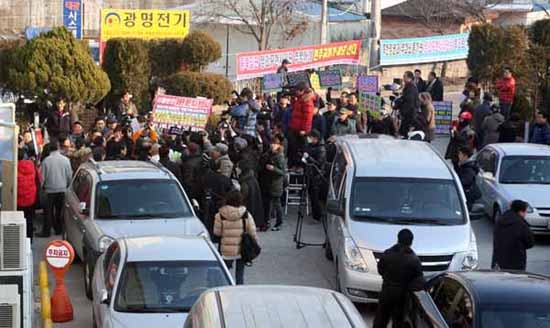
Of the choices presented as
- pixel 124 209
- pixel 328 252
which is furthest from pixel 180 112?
pixel 124 209

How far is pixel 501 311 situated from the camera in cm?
954

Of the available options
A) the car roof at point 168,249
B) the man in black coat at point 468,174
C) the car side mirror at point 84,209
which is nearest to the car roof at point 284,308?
the car roof at point 168,249

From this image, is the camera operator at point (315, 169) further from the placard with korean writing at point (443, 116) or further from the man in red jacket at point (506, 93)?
the placard with korean writing at point (443, 116)

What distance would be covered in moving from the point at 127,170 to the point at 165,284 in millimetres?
4927

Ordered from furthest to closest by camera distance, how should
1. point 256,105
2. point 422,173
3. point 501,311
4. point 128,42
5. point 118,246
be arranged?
1. point 128,42
2. point 256,105
3. point 422,173
4. point 118,246
5. point 501,311

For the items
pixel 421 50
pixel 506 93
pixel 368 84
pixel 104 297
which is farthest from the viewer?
pixel 421 50

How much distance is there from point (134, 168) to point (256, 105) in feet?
25.8

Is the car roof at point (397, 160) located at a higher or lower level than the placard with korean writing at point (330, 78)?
lower

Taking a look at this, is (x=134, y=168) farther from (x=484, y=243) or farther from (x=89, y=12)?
(x=89, y=12)

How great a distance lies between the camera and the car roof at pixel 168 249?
11.7 metres

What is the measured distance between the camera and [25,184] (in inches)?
682

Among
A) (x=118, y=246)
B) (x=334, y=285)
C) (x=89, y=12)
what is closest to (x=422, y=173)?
(x=334, y=285)

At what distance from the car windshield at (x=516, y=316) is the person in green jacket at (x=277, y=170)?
9.38m

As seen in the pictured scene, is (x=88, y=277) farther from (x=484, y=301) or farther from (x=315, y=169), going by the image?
(x=484, y=301)
